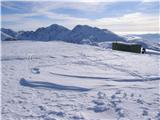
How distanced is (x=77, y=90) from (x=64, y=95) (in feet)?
2.30

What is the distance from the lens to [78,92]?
796 centimetres

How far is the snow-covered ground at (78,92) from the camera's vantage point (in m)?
6.20

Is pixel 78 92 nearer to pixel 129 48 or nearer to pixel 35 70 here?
pixel 35 70

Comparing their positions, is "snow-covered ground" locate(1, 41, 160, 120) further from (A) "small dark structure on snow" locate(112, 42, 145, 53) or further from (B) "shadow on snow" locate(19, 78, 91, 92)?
(A) "small dark structure on snow" locate(112, 42, 145, 53)

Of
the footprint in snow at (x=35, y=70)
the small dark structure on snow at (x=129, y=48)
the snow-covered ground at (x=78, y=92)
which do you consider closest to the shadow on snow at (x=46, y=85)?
the snow-covered ground at (x=78, y=92)

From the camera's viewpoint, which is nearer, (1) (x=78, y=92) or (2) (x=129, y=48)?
(1) (x=78, y=92)

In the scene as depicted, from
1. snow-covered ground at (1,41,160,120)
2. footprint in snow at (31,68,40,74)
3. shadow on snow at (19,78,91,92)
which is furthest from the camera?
footprint in snow at (31,68,40,74)

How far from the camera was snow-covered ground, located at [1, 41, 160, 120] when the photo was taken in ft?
20.3

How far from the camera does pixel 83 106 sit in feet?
22.0

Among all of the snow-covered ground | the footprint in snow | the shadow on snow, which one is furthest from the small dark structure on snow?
the shadow on snow

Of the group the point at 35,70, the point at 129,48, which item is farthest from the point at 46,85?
the point at 129,48

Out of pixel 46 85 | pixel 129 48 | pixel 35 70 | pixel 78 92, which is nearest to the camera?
pixel 78 92

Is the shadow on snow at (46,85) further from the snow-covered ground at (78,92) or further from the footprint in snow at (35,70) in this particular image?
the footprint in snow at (35,70)

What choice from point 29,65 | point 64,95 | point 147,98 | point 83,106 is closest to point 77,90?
point 64,95
